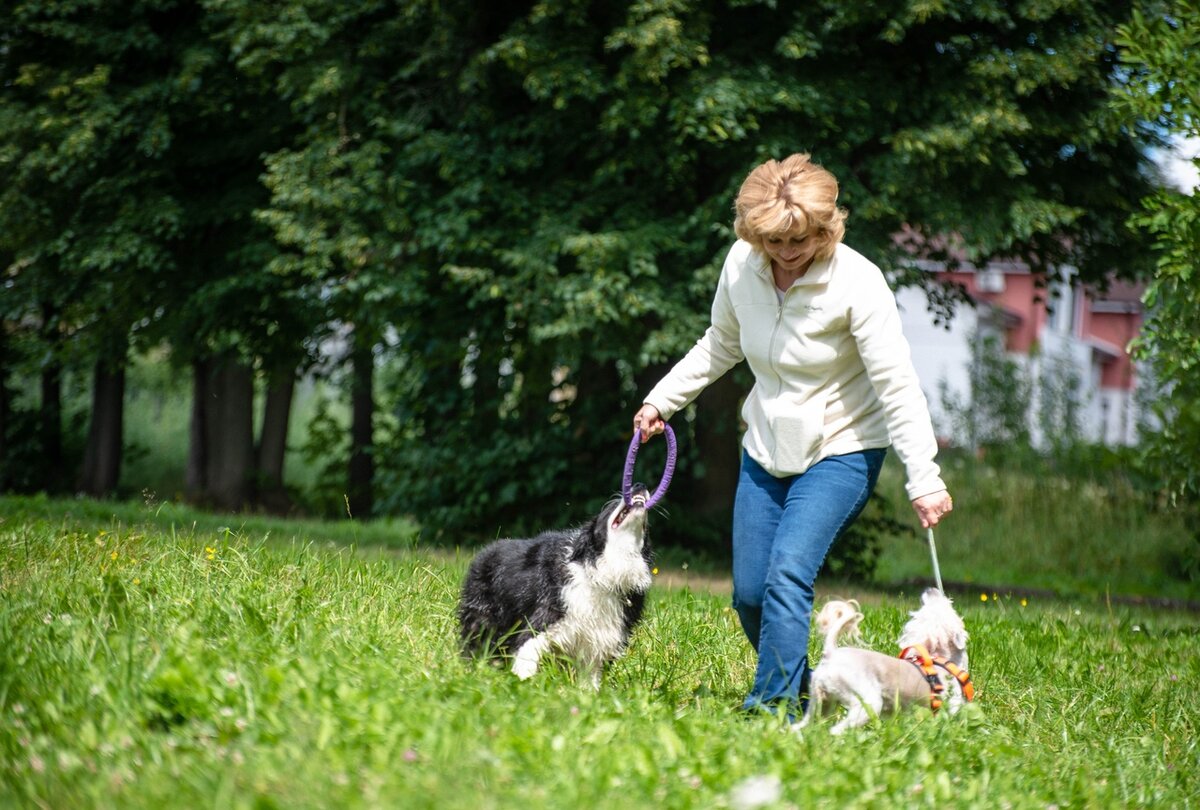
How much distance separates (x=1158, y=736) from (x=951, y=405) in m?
17.0

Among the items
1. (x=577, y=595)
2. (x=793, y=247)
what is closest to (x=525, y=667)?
(x=577, y=595)

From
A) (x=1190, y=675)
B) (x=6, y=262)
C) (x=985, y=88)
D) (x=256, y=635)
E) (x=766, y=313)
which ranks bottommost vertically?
(x=1190, y=675)

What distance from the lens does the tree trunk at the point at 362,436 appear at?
16.0 metres

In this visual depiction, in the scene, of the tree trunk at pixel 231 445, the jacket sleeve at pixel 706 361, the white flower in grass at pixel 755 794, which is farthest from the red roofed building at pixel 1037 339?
the white flower in grass at pixel 755 794

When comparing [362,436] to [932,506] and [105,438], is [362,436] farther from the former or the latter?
[932,506]

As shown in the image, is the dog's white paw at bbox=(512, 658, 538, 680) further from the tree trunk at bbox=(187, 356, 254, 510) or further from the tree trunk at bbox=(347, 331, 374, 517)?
the tree trunk at bbox=(187, 356, 254, 510)

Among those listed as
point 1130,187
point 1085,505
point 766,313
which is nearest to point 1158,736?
point 766,313

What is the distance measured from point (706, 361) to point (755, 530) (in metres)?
0.76

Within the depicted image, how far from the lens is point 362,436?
17.8 metres

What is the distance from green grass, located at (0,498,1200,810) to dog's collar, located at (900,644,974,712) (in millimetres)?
104

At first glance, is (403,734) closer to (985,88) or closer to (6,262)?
(985,88)

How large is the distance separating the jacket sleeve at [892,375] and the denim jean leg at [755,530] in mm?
507

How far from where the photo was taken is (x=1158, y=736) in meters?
5.26

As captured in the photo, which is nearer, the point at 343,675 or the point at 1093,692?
the point at 343,675
